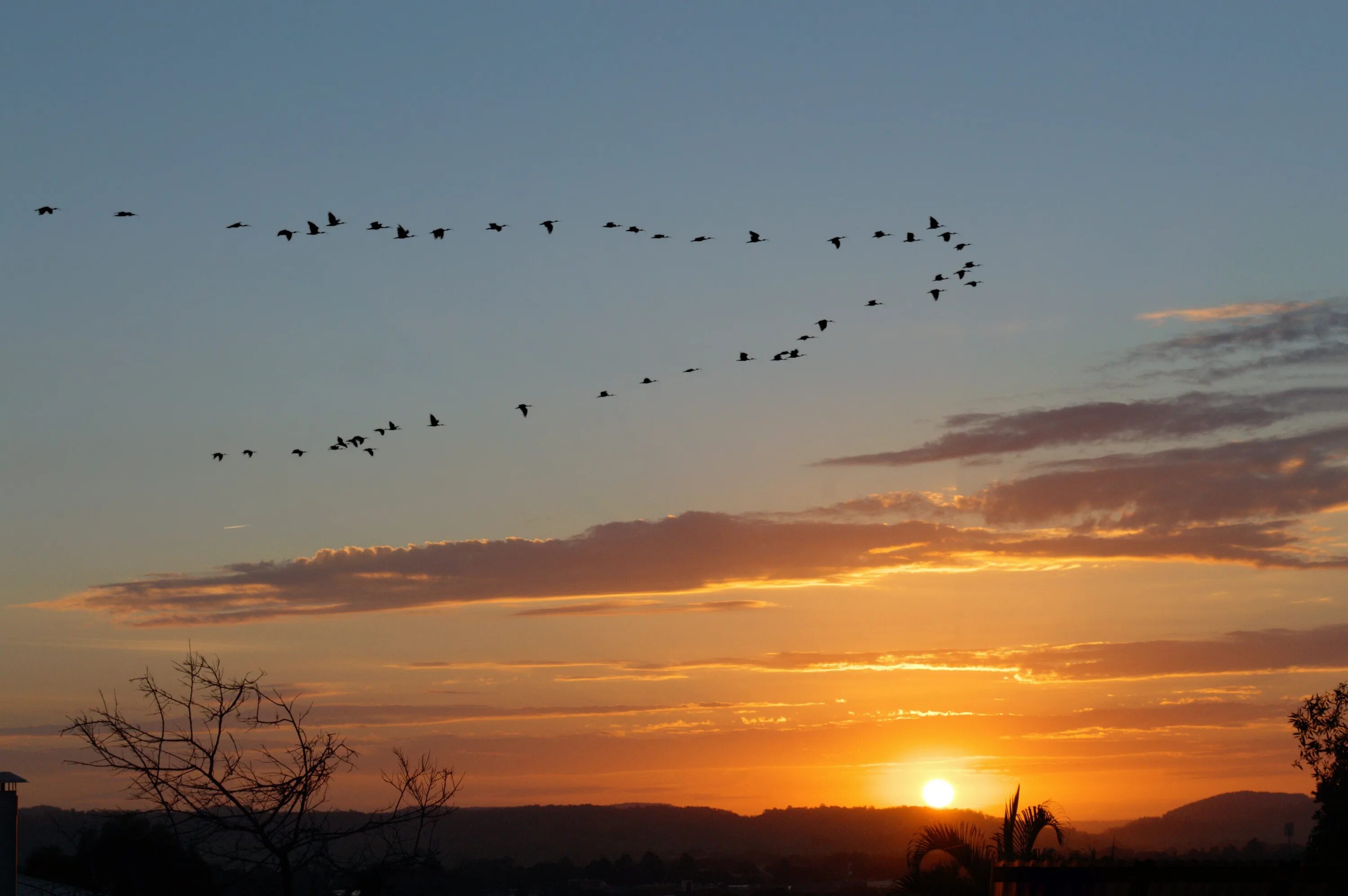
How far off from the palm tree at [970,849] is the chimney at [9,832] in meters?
22.5

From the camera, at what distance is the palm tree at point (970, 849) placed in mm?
28141

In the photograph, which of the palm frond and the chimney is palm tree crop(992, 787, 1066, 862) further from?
the chimney

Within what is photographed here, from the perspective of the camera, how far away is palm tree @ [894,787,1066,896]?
28141mm

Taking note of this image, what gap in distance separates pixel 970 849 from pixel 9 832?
24.9 metres

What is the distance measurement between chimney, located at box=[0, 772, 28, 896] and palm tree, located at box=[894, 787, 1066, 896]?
22477mm

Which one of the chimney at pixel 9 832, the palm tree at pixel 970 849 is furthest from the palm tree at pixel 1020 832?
the chimney at pixel 9 832

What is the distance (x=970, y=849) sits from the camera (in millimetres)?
28391

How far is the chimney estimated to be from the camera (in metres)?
34.2

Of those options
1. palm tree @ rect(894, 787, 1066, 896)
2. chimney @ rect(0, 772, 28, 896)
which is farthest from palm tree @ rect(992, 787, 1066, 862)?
chimney @ rect(0, 772, 28, 896)

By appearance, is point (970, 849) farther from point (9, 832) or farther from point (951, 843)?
point (9, 832)

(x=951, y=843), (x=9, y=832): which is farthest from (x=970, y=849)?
(x=9, y=832)

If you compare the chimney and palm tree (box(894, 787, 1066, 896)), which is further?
the chimney

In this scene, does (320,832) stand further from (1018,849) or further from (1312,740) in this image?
(1312,740)

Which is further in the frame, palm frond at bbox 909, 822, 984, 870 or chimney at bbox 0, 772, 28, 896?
chimney at bbox 0, 772, 28, 896
